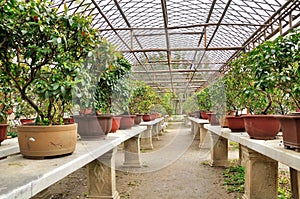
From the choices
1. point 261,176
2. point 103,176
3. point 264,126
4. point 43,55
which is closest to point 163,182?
point 103,176

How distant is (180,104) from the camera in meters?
26.2

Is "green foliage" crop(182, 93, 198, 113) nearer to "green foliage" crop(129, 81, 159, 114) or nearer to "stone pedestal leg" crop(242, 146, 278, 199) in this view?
"green foliage" crop(129, 81, 159, 114)

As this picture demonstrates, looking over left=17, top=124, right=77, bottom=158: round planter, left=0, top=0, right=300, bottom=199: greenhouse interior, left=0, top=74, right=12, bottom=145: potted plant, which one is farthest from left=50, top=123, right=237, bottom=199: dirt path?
left=17, top=124, right=77, bottom=158: round planter

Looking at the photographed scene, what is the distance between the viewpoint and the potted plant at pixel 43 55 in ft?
6.40

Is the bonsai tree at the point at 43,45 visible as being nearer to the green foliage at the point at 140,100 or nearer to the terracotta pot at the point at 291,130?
the terracotta pot at the point at 291,130

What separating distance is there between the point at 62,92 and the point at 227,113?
393cm

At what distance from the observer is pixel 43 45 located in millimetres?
2092

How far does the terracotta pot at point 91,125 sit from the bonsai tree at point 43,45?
0.66 meters

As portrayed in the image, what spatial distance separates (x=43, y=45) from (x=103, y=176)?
191cm

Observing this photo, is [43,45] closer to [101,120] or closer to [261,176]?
[101,120]

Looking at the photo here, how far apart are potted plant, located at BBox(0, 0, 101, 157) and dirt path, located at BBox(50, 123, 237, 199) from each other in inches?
84.4

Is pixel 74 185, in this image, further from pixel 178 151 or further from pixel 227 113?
pixel 178 151

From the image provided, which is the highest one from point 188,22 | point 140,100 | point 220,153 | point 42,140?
point 188,22

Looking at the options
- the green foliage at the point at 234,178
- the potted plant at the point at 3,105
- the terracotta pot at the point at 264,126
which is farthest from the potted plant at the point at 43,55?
the green foliage at the point at 234,178
